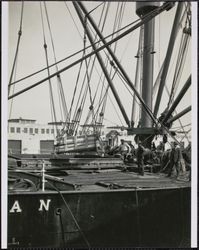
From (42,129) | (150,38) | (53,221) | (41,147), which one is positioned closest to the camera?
(53,221)

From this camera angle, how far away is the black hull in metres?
6.71

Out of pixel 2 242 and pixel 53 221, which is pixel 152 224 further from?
pixel 2 242

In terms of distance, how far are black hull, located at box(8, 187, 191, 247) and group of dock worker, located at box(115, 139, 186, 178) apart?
160 cm

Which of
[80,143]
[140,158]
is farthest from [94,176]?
[80,143]

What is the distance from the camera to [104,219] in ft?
24.1

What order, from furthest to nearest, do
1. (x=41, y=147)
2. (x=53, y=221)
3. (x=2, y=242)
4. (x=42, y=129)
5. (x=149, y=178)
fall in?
(x=41, y=147) → (x=42, y=129) → (x=149, y=178) → (x=53, y=221) → (x=2, y=242)

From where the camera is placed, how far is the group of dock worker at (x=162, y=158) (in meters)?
9.79

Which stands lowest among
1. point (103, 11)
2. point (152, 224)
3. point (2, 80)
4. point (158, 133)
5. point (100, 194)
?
point (152, 224)

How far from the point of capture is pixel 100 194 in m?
7.27

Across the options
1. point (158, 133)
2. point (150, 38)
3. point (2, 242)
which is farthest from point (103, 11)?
point (2, 242)

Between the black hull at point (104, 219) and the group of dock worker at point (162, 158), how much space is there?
1.60 meters

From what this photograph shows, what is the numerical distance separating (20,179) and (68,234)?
1.40 m

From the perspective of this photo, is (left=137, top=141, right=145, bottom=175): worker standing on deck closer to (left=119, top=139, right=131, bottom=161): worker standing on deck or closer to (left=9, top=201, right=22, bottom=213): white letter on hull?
(left=119, top=139, right=131, bottom=161): worker standing on deck

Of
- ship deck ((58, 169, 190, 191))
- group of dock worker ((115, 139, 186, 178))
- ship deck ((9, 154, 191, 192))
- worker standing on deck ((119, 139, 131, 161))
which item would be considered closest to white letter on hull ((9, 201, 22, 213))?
ship deck ((9, 154, 191, 192))
